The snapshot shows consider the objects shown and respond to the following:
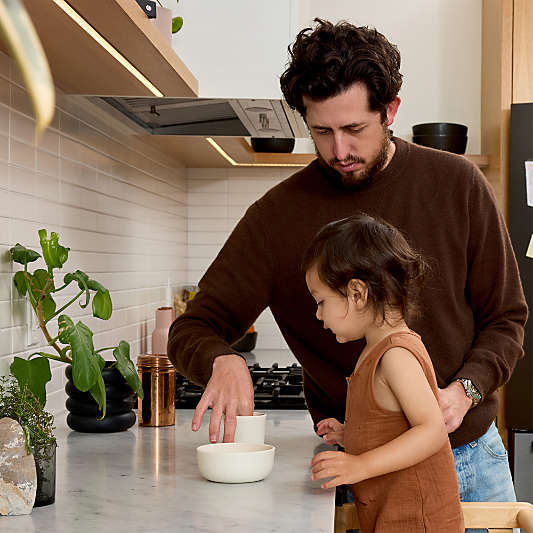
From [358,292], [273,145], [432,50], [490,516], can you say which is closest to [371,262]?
[358,292]

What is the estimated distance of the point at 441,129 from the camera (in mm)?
3289

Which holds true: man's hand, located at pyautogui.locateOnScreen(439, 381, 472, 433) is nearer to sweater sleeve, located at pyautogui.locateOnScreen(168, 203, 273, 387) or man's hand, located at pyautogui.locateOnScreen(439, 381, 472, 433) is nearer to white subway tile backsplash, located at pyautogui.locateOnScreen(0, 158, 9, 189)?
sweater sleeve, located at pyautogui.locateOnScreen(168, 203, 273, 387)

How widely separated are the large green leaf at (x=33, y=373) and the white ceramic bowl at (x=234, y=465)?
1.17 feet

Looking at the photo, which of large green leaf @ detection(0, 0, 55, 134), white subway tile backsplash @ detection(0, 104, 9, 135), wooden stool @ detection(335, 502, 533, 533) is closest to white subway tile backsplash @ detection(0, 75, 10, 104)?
white subway tile backsplash @ detection(0, 104, 9, 135)

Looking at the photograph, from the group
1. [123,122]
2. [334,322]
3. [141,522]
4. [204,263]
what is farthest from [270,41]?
[204,263]

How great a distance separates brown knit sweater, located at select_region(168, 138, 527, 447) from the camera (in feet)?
4.81

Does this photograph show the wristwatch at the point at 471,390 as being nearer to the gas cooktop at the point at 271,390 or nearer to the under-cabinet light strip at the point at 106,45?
the gas cooktop at the point at 271,390

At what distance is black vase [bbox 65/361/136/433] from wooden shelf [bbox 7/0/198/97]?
26.3 inches

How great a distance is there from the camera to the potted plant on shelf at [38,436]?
1.04m

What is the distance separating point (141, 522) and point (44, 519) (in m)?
0.13

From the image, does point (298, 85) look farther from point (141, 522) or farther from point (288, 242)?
point (141, 522)

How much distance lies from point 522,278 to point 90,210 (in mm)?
1740

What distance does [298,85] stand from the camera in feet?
4.68

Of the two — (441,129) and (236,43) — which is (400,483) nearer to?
(236,43)
